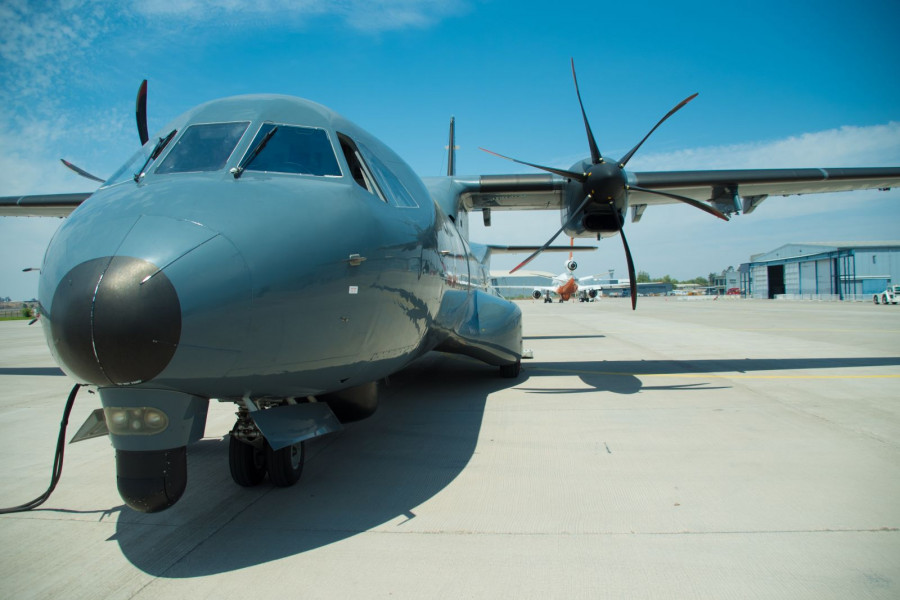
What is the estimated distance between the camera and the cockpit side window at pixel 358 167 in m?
3.87

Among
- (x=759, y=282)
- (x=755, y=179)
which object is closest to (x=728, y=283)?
(x=759, y=282)

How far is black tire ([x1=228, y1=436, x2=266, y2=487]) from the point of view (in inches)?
157

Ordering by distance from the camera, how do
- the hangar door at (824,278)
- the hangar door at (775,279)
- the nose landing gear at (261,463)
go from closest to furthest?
the nose landing gear at (261,463), the hangar door at (824,278), the hangar door at (775,279)

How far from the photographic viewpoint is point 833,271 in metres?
56.2

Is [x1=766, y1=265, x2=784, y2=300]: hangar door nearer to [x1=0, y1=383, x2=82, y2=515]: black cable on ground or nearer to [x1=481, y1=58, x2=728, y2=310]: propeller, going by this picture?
[x1=481, y1=58, x2=728, y2=310]: propeller

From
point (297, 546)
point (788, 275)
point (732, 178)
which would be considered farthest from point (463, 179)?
point (788, 275)

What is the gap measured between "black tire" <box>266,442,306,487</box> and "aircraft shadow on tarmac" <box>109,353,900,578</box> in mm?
83

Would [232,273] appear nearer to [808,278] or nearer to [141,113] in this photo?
[141,113]

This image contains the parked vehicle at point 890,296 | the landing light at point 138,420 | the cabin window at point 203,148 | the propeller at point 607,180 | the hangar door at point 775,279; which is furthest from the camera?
the hangar door at point 775,279

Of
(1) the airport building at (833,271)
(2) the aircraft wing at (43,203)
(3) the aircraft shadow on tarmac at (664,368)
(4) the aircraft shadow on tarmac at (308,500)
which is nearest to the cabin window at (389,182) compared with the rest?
(4) the aircraft shadow on tarmac at (308,500)

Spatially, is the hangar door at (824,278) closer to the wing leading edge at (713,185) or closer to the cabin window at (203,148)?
the wing leading edge at (713,185)

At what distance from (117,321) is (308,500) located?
2052 mm

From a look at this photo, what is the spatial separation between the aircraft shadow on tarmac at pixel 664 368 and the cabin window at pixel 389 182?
430cm

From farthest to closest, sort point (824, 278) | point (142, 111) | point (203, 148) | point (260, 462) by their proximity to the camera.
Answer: point (824, 278)
point (142, 111)
point (260, 462)
point (203, 148)
